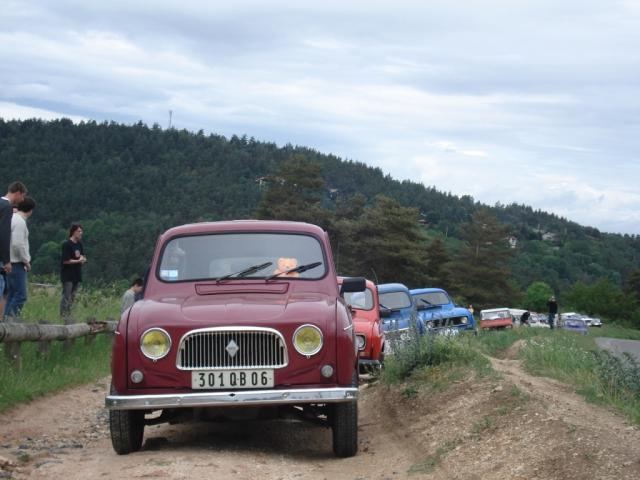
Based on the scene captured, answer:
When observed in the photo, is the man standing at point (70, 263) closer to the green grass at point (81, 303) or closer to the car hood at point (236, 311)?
the green grass at point (81, 303)

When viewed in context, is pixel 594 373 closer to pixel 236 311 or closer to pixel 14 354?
pixel 236 311

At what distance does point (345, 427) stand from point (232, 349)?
3.80 feet

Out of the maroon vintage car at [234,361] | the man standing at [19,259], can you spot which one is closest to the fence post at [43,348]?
the man standing at [19,259]

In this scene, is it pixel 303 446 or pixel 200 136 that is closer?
pixel 303 446

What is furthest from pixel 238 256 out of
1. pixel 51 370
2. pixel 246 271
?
pixel 51 370

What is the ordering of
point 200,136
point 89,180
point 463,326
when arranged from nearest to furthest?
1. point 463,326
2. point 89,180
3. point 200,136

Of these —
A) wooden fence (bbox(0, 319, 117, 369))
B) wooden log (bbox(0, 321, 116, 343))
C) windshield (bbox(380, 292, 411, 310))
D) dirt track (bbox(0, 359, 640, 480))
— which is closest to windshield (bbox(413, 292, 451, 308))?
windshield (bbox(380, 292, 411, 310))

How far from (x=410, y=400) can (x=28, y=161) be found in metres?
105

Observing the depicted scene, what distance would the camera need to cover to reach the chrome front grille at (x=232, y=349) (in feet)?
23.4

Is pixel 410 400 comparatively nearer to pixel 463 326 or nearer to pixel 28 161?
pixel 463 326

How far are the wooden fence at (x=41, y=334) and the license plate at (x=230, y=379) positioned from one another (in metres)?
3.56

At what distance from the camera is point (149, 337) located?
23.8 feet

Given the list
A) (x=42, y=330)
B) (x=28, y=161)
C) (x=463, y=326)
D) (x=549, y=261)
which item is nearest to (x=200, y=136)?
(x=28, y=161)

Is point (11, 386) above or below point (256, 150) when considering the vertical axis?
below
